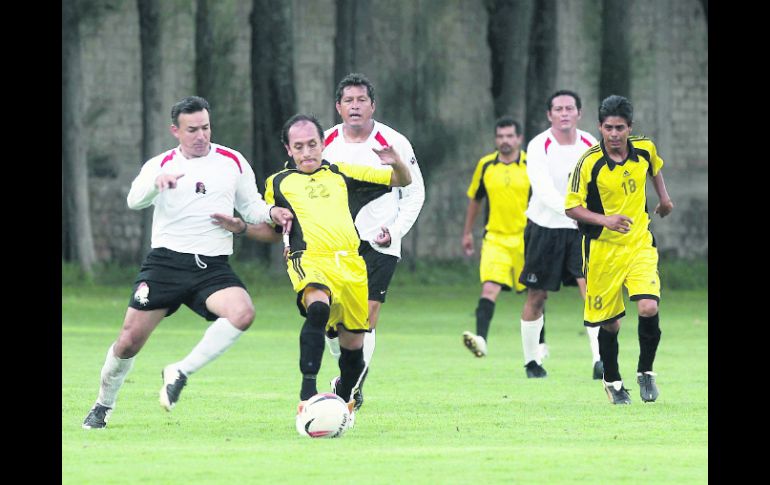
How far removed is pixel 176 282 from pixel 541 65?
817 inches

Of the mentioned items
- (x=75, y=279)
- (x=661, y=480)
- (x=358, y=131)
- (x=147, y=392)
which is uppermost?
(x=358, y=131)

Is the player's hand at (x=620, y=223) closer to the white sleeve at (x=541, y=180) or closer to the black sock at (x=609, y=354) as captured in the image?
the black sock at (x=609, y=354)

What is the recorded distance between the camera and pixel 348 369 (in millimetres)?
11617

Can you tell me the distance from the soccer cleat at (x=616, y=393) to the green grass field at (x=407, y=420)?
11 cm

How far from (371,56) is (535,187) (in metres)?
21.4

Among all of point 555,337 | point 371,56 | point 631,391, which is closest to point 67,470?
point 631,391

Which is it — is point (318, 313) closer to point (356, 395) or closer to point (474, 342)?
point (356, 395)

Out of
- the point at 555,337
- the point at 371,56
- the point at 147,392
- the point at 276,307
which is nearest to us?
the point at 147,392

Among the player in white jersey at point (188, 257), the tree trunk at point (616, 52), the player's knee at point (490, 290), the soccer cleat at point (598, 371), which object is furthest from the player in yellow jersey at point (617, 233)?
the tree trunk at point (616, 52)

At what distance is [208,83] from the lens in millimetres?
33375

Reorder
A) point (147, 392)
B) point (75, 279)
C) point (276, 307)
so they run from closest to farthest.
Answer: point (147, 392) < point (276, 307) < point (75, 279)

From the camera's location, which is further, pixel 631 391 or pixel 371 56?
pixel 371 56

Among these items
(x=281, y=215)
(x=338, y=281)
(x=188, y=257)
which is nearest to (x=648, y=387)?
(x=338, y=281)

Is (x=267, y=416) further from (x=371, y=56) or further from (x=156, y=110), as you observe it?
(x=371, y=56)
